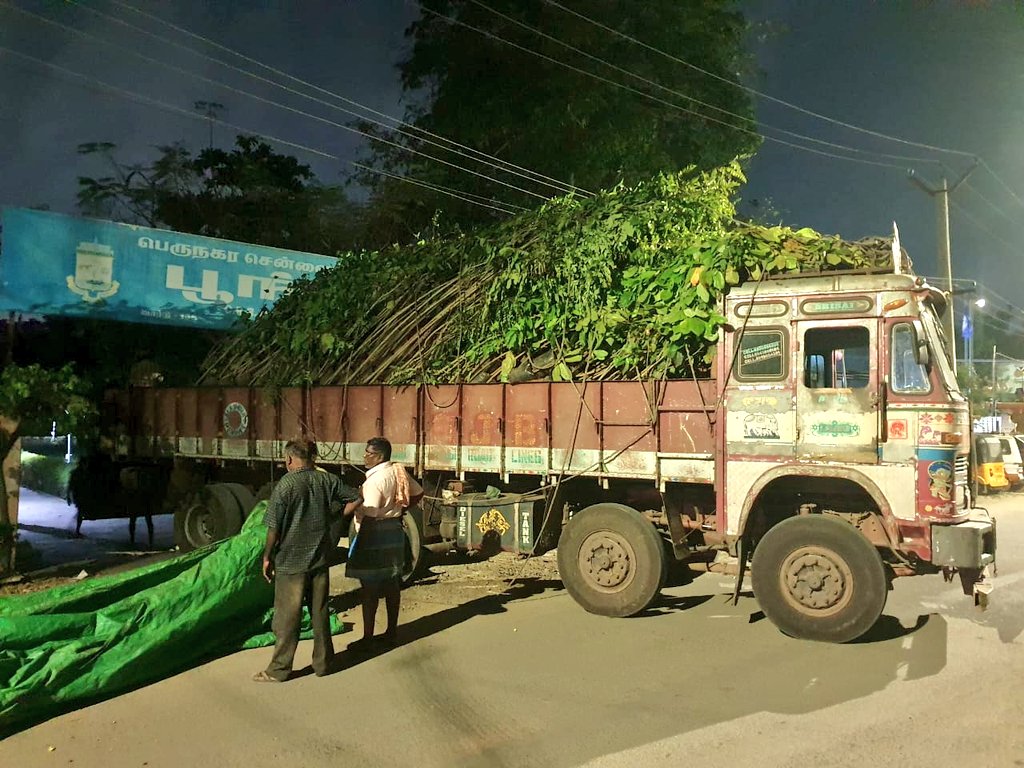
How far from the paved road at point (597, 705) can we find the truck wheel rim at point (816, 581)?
303mm

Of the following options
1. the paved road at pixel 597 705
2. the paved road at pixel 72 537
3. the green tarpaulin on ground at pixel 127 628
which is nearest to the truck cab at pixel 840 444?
the paved road at pixel 597 705

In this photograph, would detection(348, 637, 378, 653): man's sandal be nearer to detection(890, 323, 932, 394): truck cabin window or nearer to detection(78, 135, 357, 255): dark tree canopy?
detection(890, 323, 932, 394): truck cabin window

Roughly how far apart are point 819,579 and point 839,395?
1415mm

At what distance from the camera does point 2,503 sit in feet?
27.6

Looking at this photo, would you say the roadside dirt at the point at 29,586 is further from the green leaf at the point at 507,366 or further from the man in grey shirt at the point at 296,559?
the green leaf at the point at 507,366

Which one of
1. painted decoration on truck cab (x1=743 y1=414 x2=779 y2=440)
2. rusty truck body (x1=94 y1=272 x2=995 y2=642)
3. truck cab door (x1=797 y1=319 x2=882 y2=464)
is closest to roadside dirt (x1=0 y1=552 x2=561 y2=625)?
rusty truck body (x1=94 y1=272 x2=995 y2=642)

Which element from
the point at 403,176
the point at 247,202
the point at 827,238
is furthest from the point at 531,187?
the point at 827,238

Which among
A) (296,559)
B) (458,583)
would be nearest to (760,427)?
(296,559)

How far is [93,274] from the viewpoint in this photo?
1323 cm

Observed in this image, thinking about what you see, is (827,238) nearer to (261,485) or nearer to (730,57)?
(261,485)

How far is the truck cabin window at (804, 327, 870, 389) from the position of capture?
6004 mm

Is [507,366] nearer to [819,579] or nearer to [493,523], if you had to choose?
[493,523]

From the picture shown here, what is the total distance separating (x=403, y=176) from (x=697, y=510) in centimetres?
1416

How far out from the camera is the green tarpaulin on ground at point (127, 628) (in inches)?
171
